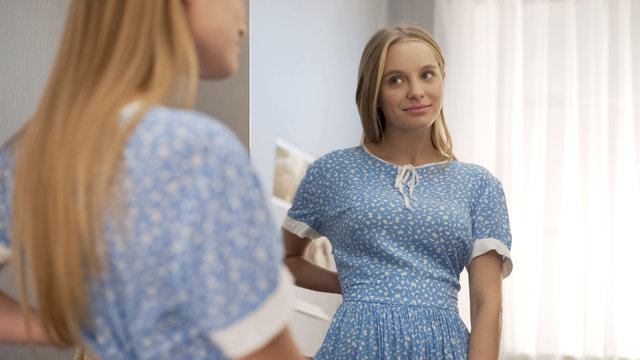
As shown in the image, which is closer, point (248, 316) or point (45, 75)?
point (248, 316)

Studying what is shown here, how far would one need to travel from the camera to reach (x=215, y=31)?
0.68 meters

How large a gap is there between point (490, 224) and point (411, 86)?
0.32 m

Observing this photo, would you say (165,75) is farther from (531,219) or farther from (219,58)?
(531,219)

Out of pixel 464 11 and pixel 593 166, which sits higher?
pixel 464 11

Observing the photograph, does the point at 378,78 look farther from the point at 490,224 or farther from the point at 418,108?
the point at 490,224

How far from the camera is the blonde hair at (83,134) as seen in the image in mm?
570

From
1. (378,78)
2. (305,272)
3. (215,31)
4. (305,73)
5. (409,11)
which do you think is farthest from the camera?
(409,11)

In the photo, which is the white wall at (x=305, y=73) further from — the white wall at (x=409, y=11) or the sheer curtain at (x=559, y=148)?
the sheer curtain at (x=559, y=148)

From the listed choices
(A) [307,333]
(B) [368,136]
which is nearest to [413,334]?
(B) [368,136]

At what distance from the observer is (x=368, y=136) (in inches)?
66.0

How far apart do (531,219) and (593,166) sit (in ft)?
1.37

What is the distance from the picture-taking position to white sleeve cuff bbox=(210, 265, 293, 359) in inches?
21.7

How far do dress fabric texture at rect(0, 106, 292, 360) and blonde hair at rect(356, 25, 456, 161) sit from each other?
1.04m

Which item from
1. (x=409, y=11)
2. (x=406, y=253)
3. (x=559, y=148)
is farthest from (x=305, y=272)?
(x=409, y=11)
